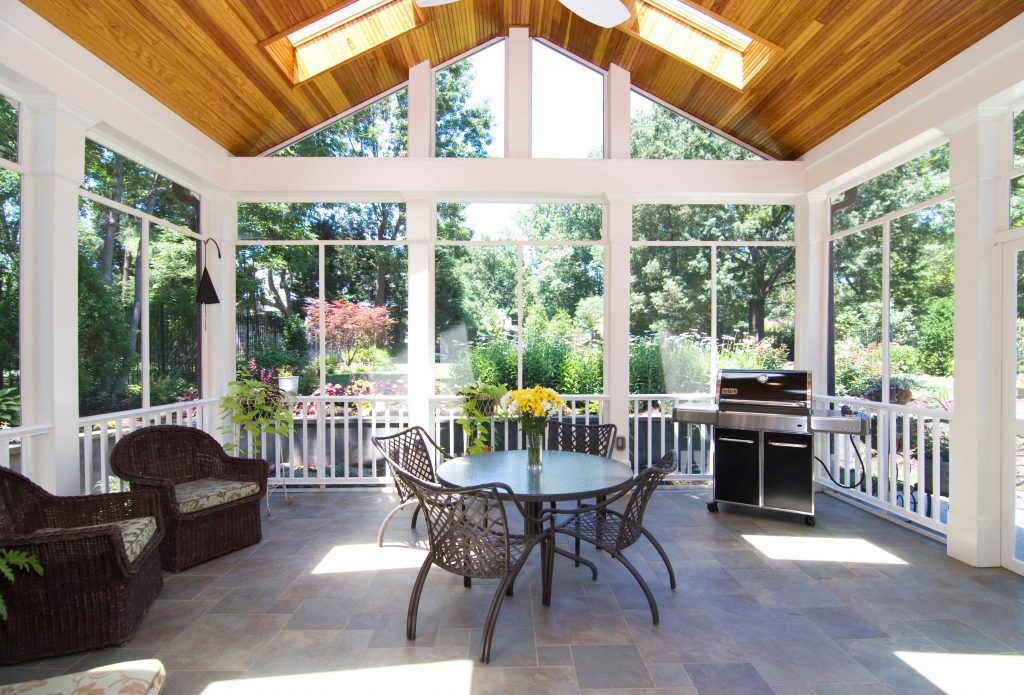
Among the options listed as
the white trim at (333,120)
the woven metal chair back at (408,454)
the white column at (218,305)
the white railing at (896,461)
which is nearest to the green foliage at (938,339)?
the white railing at (896,461)

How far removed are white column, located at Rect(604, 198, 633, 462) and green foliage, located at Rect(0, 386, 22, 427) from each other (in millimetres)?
4422

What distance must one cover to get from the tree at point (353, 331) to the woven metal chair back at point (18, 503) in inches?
115

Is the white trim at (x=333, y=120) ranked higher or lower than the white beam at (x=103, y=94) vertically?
higher

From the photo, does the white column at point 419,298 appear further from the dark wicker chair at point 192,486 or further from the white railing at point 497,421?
the dark wicker chair at point 192,486

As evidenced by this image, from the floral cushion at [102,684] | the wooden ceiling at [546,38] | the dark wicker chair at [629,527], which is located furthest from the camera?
the wooden ceiling at [546,38]

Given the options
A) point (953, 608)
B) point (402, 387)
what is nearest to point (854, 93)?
point (953, 608)

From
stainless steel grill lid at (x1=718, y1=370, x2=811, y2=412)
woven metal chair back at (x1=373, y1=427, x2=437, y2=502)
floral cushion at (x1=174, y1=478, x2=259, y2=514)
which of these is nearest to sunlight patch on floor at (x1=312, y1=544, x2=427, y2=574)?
woven metal chair back at (x1=373, y1=427, x2=437, y2=502)

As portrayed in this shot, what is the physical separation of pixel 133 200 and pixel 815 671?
A: 5285mm

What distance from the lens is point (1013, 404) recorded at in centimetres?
348

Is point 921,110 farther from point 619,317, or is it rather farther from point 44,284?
point 44,284

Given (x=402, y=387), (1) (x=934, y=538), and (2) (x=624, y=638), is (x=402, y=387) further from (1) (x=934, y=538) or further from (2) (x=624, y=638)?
(1) (x=934, y=538)

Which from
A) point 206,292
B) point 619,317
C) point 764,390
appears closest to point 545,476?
point 764,390

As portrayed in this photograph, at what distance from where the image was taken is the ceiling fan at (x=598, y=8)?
10.6 ft

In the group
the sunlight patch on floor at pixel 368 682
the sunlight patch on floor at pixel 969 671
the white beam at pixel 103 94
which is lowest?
the sunlight patch on floor at pixel 368 682
